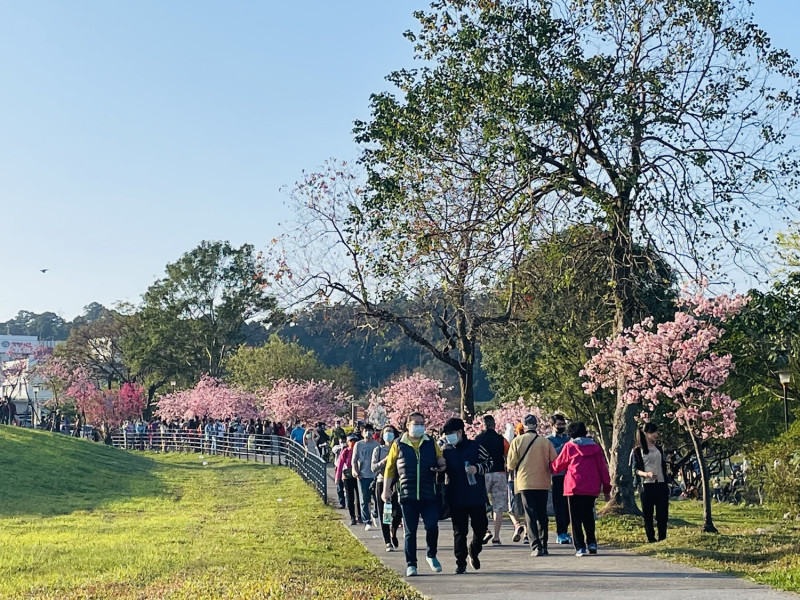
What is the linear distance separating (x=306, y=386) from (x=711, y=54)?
54.5 m

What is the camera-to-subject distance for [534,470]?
1346 centimetres

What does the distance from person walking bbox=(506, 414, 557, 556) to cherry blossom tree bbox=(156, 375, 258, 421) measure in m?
55.4

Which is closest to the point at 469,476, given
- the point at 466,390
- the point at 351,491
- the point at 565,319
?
the point at 351,491

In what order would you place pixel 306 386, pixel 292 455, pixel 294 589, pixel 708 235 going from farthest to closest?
pixel 306 386 → pixel 292 455 → pixel 708 235 → pixel 294 589

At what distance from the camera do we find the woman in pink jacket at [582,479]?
1315 cm

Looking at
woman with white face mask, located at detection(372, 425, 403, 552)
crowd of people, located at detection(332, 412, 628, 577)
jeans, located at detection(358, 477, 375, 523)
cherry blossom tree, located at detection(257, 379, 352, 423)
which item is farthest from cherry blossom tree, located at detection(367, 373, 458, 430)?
woman with white face mask, located at detection(372, 425, 403, 552)

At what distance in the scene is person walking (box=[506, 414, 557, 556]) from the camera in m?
13.4

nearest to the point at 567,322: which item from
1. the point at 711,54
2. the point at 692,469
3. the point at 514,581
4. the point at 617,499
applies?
the point at 617,499

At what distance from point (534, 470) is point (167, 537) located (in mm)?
6396

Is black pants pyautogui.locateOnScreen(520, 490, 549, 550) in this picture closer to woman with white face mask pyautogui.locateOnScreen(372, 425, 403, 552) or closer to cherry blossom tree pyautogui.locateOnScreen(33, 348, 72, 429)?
woman with white face mask pyautogui.locateOnScreen(372, 425, 403, 552)

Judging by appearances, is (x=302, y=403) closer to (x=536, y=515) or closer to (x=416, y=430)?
(x=536, y=515)

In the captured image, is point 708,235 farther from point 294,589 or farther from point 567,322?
point 567,322

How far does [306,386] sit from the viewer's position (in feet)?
233

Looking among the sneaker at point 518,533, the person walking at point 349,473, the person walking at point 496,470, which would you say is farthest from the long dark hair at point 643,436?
the person walking at point 349,473
